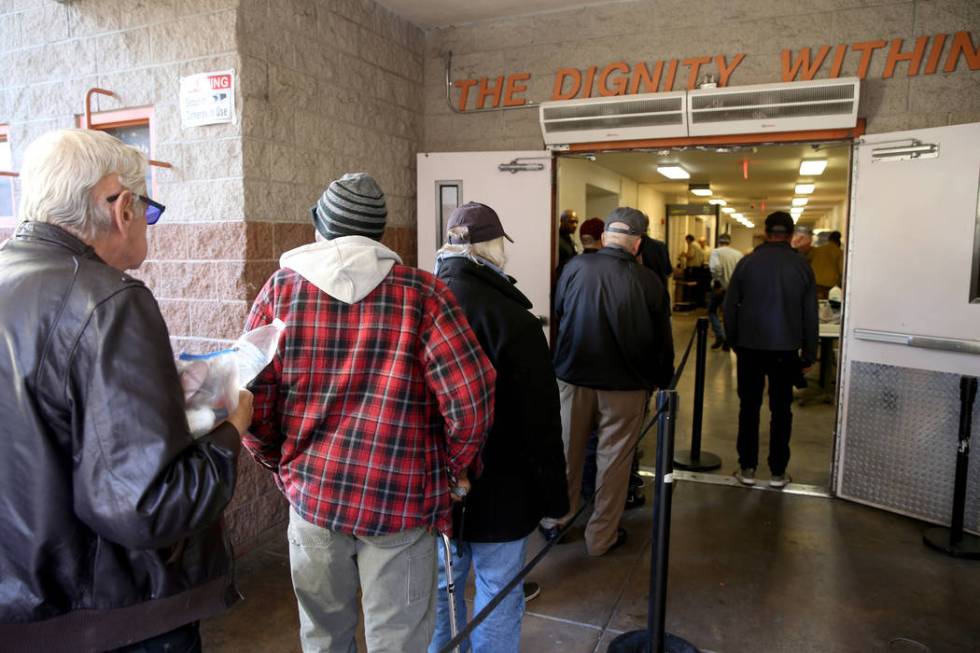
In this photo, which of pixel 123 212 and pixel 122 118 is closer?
pixel 123 212

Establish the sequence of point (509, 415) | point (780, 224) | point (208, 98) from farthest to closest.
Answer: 1. point (780, 224)
2. point (208, 98)
3. point (509, 415)

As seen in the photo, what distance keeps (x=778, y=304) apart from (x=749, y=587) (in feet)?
6.02

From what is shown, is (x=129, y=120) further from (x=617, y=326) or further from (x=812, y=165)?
(x=812, y=165)

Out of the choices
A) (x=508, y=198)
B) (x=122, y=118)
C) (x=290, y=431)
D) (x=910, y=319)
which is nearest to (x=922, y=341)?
(x=910, y=319)

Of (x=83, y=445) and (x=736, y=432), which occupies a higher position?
(x=83, y=445)

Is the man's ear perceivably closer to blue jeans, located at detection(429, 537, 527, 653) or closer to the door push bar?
blue jeans, located at detection(429, 537, 527, 653)

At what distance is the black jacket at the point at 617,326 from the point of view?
11.0ft

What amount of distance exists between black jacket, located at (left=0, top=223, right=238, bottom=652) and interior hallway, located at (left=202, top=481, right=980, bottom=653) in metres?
1.81

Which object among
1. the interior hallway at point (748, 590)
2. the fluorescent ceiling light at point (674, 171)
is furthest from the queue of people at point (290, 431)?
the fluorescent ceiling light at point (674, 171)

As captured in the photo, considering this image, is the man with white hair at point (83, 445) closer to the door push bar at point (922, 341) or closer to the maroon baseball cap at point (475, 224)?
the maroon baseball cap at point (475, 224)

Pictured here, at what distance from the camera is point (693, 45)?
4.21 metres

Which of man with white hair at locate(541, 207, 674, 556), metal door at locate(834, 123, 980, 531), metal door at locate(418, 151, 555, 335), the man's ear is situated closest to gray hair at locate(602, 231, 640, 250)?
man with white hair at locate(541, 207, 674, 556)

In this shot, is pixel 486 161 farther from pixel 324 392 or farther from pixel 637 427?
pixel 324 392

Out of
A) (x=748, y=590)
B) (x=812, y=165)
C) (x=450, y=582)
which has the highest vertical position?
A: (x=812, y=165)
